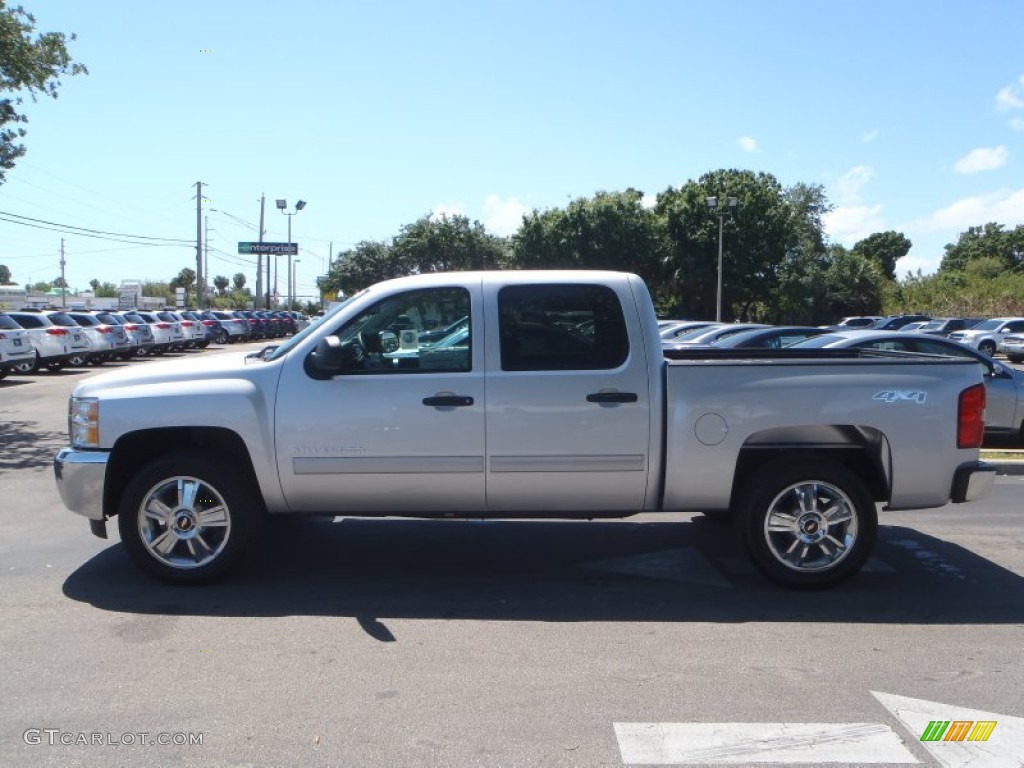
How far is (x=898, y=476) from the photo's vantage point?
6066mm

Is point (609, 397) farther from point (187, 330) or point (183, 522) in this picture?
point (187, 330)

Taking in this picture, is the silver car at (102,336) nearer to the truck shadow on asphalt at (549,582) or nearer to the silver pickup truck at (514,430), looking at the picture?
the truck shadow on asphalt at (549,582)

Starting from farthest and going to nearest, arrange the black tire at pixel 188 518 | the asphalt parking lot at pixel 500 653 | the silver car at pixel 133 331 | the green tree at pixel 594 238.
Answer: the green tree at pixel 594 238 < the silver car at pixel 133 331 < the black tire at pixel 188 518 < the asphalt parking lot at pixel 500 653

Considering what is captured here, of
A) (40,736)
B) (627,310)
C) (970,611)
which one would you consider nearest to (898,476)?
(970,611)

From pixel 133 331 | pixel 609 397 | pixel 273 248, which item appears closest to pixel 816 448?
pixel 609 397

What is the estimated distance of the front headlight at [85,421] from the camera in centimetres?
602

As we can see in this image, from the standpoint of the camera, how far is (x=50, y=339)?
2464cm

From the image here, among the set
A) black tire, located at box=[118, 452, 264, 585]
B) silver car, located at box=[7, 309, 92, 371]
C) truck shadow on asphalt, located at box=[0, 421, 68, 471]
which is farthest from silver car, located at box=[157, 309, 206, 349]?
black tire, located at box=[118, 452, 264, 585]

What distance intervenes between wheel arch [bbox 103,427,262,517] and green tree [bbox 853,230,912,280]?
110m

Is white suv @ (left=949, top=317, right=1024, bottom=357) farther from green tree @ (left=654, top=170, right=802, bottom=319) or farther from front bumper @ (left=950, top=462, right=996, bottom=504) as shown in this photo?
front bumper @ (left=950, top=462, right=996, bottom=504)

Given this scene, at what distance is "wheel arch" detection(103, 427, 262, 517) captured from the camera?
239 inches

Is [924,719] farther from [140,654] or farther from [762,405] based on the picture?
[140,654]

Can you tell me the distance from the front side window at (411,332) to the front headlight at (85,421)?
1.62m

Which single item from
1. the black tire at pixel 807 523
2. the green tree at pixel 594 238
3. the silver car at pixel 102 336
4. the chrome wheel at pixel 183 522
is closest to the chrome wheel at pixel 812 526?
the black tire at pixel 807 523
